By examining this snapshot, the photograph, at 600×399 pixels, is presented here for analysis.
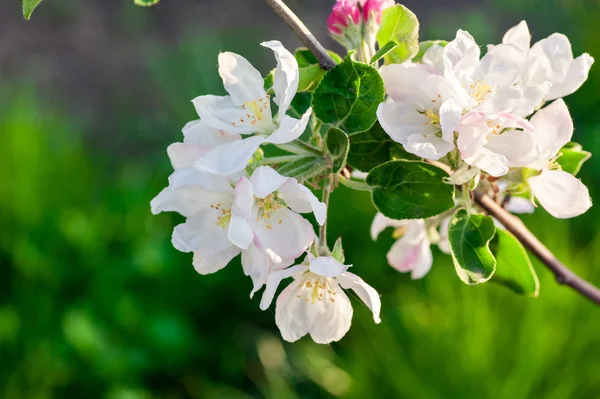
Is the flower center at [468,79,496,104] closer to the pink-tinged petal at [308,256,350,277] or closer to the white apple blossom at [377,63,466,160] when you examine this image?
the white apple blossom at [377,63,466,160]

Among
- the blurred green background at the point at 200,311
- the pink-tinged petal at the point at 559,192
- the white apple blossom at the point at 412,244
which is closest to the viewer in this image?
the pink-tinged petal at the point at 559,192

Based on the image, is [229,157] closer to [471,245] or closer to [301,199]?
[301,199]

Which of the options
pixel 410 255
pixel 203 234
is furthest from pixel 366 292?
pixel 410 255

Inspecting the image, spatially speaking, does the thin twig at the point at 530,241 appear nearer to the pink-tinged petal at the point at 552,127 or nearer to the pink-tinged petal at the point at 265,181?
the pink-tinged petal at the point at 552,127

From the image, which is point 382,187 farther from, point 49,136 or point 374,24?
point 49,136

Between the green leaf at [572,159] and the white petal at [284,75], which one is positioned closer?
the white petal at [284,75]

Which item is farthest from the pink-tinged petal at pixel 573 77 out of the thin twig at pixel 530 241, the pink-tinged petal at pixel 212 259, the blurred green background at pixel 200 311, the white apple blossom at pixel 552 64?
the blurred green background at pixel 200 311

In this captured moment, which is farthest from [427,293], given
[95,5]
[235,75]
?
[95,5]

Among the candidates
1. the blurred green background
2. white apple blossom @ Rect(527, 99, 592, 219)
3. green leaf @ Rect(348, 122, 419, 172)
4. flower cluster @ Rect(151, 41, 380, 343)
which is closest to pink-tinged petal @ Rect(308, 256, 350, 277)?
flower cluster @ Rect(151, 41, 380, 343)
